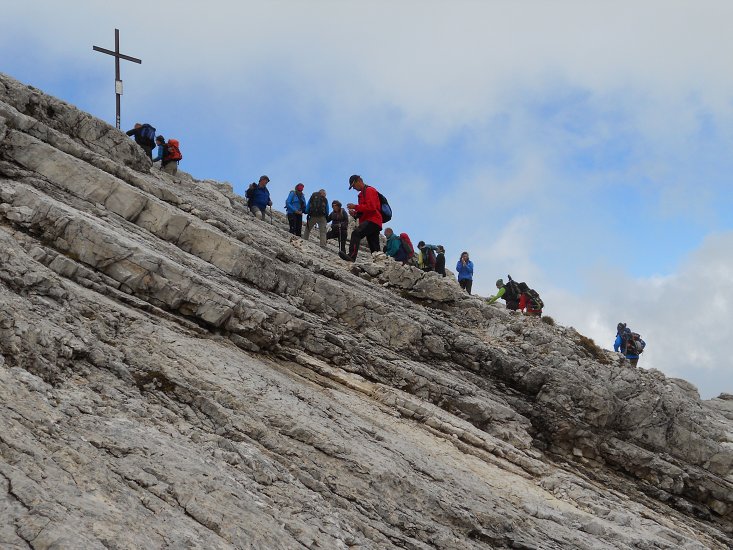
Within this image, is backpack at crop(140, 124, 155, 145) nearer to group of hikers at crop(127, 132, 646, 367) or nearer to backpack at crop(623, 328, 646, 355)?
group of hikers at crop(127, 132, 646, 367)

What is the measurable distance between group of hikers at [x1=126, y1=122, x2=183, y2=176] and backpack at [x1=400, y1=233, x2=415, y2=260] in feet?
36.1

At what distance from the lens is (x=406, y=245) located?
31656mm

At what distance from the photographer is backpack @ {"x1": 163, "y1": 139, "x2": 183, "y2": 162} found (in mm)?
30375

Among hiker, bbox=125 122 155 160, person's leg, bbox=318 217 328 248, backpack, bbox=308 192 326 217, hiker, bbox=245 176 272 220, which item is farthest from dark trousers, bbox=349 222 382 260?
hiker, bbox=125 122 155 160

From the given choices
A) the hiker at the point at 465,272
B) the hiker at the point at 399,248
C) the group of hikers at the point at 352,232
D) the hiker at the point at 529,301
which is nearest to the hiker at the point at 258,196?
the group of hikers at the point at 352,232

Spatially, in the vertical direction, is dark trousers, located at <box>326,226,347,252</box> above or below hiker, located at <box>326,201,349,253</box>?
below

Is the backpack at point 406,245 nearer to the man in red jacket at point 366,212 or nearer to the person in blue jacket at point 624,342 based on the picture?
the man in red jacket at point 366,212

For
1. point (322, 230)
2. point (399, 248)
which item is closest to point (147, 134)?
point (322, 230)

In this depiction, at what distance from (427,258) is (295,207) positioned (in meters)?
6.74

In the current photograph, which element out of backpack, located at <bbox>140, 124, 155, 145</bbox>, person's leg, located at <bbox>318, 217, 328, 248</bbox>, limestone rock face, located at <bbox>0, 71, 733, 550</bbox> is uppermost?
backpack, located at <bbox>140, 124, 155, 145</bbox>

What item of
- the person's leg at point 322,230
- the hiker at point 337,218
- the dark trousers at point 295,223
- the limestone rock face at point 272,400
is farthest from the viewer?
the dark trousers at point 295,223

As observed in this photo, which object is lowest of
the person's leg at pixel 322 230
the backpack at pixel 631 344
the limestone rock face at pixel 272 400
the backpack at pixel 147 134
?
the limestone rock face at pixel 272 400

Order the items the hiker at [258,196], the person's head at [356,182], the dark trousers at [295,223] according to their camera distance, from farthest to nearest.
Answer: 1. the hiker at [258,196]
2. the dark trousers at [295,223]
3. the person's head at [356,182]

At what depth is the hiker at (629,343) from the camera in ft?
114
